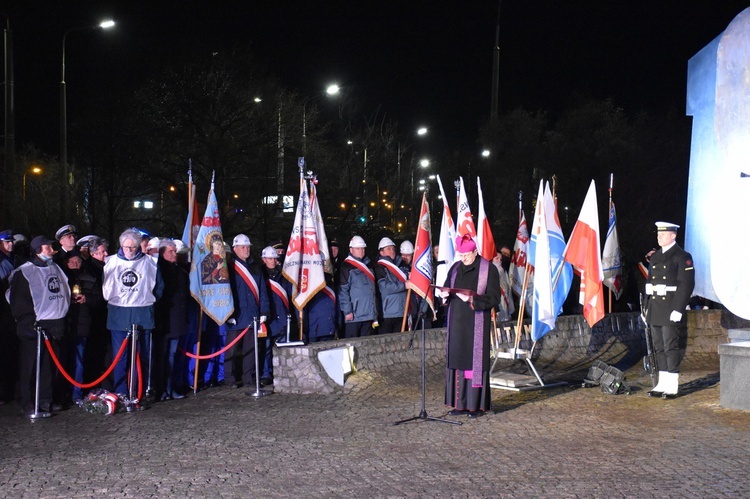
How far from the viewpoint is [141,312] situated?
10070 mm

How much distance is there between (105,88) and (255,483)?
13.9 m

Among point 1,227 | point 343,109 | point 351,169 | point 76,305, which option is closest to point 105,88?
point 1,227

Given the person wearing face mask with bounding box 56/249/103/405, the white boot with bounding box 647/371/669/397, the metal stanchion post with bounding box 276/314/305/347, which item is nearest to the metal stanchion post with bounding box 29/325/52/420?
the person wearing face mask with bounding box 56/249/103/405

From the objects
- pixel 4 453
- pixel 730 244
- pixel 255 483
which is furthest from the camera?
pixel 730 244

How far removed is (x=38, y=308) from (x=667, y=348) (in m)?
7.25

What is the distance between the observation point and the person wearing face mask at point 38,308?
9.59 metres

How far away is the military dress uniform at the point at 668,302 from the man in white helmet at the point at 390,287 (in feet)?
12.5

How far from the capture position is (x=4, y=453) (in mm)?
7895

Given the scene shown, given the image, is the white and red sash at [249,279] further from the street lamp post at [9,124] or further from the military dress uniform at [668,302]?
the street lamp post at [9,124]

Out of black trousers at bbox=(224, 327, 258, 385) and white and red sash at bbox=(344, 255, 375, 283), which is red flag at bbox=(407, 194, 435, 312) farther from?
black trousers at bbox=(224, 327, 258, 385)

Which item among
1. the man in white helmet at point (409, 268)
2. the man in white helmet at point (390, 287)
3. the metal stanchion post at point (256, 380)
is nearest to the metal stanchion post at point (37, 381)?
the metal stanchion post at point (256, 380)

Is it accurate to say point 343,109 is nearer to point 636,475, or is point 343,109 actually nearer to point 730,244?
point 730,244

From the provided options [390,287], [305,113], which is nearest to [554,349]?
[390,287]

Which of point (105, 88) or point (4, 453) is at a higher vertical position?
point (105, 88)
